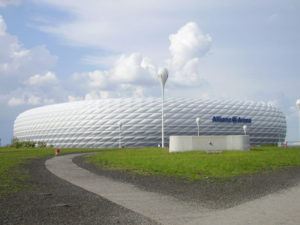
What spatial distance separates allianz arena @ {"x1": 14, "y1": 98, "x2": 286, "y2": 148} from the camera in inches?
3775

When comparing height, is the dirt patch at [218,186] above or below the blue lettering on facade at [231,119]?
below

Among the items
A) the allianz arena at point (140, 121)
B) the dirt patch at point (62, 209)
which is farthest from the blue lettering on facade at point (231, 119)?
the dirt patch at point (62, 209)

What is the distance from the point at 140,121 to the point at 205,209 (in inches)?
3382

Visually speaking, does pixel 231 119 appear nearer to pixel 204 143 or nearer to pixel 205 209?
pixel 204 143

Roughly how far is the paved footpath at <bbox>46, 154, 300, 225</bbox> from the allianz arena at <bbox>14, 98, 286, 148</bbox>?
3197 inches

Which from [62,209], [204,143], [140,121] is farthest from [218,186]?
[140,121]

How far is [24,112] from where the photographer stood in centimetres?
12544

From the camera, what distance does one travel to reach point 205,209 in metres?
10.0

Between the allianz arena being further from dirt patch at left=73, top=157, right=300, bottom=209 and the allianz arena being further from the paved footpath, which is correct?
the paved footpath

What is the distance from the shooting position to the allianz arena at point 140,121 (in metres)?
95.9

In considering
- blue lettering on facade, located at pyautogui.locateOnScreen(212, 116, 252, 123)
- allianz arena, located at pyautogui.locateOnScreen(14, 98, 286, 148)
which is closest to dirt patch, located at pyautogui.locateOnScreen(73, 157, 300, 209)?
allianz arena, located at pyautogui.locateOnScreen(14, 98, 286, 148)

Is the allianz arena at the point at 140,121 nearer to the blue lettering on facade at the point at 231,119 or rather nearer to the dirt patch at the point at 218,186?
the blue lettering on facade at the point at 231,119

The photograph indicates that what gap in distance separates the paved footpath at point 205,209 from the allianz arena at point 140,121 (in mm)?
81194

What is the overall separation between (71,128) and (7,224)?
308 ft
